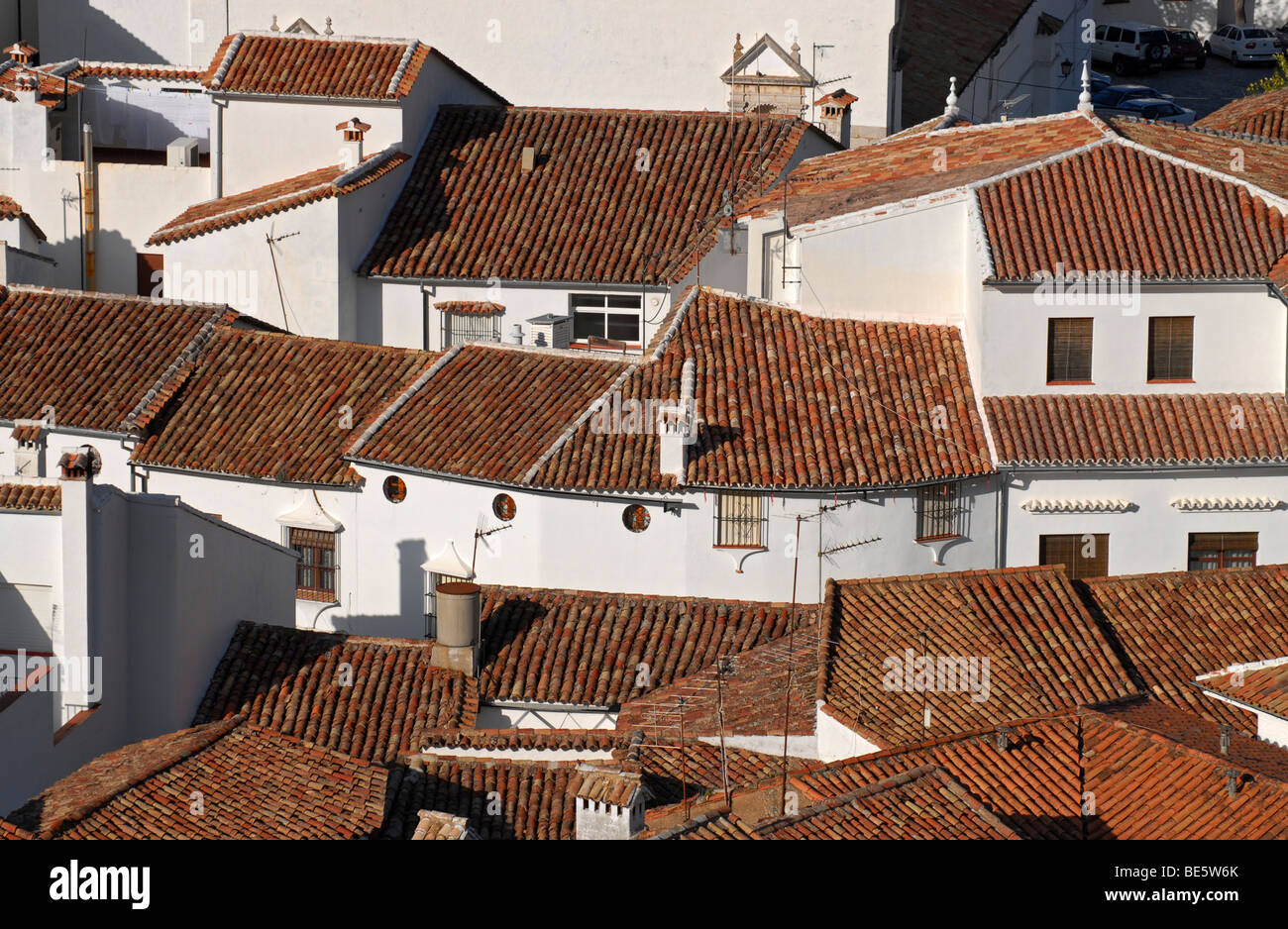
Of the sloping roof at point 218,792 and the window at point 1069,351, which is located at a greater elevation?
the window at point 1069,351

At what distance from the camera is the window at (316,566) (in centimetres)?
3625

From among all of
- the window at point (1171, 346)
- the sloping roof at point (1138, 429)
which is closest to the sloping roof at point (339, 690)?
the sloping roof at point (1138, 429)

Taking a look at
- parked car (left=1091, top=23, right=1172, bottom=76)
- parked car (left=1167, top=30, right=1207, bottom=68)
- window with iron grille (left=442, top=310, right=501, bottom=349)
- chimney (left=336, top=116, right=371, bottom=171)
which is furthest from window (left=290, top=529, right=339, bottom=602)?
parked car (left=1167, top=30, right=1207, bottom=68)

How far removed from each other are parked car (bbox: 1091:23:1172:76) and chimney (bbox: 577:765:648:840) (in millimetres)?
53717

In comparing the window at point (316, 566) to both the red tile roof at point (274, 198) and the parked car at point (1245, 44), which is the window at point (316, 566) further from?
the parked car at point (1245, 44)

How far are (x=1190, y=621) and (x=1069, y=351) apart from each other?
20.7ft

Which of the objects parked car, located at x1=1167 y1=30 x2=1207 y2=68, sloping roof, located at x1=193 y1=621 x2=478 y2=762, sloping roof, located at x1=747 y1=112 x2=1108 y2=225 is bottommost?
sloping roof, located at x1=193 y1=621 x2=478 y2=762

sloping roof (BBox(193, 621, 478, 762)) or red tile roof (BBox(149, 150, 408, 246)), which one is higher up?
red tile roof (BBox(149, 150, 408, 246))

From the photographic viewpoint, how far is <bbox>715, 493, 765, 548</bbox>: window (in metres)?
33.6

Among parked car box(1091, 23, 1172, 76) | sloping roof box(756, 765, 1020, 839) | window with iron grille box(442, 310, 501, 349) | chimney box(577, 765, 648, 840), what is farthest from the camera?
parked car box(1091, 23, 1172, 76)

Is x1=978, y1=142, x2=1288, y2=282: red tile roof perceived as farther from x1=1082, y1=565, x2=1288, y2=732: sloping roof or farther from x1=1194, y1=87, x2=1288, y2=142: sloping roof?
x1=1194, y1=87, x2=1288, y2=142: sloping roof

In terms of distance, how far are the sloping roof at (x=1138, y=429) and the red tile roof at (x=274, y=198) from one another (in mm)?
14155

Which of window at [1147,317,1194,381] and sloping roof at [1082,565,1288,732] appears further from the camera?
window at [1147,317,1194,381]
